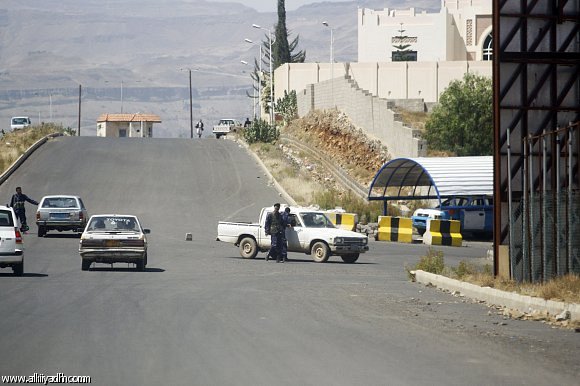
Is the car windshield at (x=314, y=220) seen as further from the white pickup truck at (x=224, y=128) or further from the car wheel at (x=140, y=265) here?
the white pickup truck at (x=224, y=128)

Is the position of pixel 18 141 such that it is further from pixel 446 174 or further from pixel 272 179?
pixel 446 174

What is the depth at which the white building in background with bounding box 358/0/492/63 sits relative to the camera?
340 feet

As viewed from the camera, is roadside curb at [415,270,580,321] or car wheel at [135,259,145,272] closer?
roadside curb at [415,270,580,321]

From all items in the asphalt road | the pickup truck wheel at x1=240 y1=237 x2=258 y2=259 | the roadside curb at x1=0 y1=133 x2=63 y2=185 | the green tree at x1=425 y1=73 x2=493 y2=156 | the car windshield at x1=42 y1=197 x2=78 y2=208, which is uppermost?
the green tree at x1=425 y1=73 x2=493 y2=156

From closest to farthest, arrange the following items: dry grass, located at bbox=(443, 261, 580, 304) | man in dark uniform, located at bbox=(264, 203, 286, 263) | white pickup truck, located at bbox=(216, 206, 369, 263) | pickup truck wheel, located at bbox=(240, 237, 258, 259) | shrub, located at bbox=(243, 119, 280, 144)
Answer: dry grass, located at bbox=(443, 261, 580, 304) → man in dark uniform, located at bbox=(264, 203, 286, 263) → white pickup truck, located at bbox=(216, 206, 369, 263) → pickup truck wheel, located at bbox=(240, 237, 258, 259) → shrub, located at bbox=(243, 119, 280, 144)

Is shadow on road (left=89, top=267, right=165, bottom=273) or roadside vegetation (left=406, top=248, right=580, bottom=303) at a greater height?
roadside vegetation (left=406, top=248, right=580, bottom=303)

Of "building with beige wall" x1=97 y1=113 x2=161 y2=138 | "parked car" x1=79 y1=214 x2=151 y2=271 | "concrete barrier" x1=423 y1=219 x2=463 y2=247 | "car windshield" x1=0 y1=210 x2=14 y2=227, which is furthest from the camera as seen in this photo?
"building with beige wall" x1=97 y1=113 x2=161 y2=138

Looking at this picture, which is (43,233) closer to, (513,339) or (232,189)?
(232,189)

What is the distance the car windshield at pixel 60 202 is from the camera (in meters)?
46.2

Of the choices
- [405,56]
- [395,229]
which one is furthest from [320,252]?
[405,56]

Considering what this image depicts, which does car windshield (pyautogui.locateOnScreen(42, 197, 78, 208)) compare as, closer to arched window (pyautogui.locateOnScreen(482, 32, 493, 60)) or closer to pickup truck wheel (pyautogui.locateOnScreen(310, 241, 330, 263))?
pickup truck wheel (pyautogui.locateOnScreen(310, 241, 330, 263))

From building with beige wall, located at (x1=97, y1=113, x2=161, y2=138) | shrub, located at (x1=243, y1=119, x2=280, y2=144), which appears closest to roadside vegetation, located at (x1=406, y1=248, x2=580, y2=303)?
shrub, located at (x1=243, y1=119, x2=280, y2=144)

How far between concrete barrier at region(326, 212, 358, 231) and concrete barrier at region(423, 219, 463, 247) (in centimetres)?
322

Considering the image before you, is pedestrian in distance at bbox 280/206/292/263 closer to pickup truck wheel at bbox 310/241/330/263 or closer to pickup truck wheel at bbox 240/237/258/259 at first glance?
pickup truck wheel at bbox 310/241/330/263
